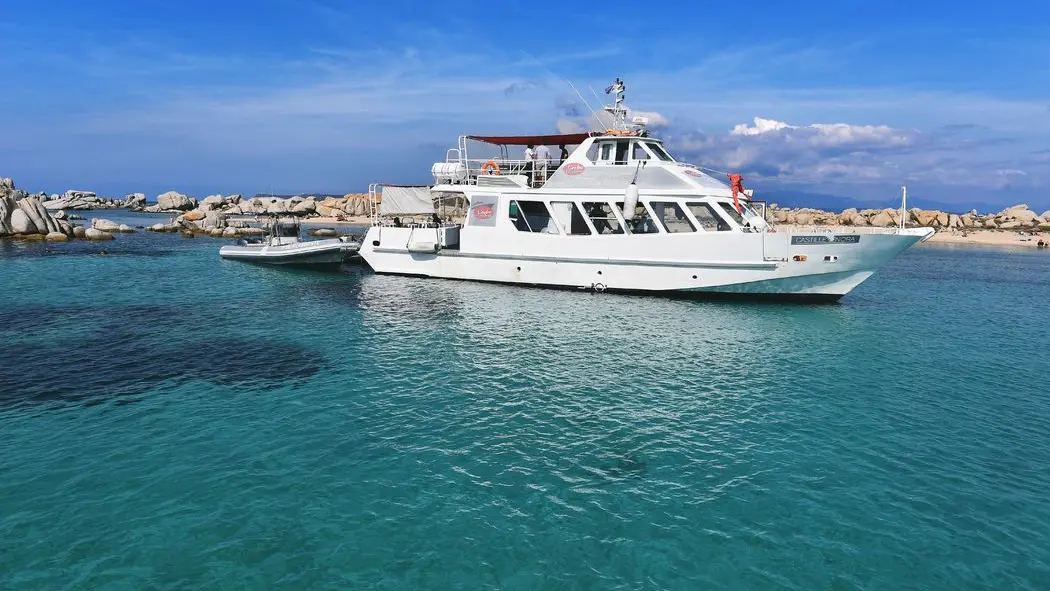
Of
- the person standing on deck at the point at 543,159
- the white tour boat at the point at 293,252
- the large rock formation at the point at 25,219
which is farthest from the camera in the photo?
the large rock formation at the point at 25,219

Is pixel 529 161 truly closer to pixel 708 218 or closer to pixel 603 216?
pixel 603 216

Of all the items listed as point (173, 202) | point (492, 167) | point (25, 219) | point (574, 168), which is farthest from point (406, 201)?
point (173, 202)

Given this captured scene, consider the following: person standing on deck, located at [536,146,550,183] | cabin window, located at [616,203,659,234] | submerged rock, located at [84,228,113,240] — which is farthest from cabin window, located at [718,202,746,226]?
submerged rock, located at [84,228,113,240]

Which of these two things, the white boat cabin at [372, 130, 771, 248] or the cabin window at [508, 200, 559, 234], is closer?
the white boat cabin at [372, 130, 771, 248]

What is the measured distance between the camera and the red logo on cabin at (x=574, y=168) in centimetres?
2680

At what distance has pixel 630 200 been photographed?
24938 millimetres

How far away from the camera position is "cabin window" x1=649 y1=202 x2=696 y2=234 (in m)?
25.3

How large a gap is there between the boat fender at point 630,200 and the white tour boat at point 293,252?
17529 mm

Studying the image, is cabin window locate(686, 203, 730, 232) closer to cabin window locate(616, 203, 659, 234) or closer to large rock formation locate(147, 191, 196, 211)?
cabin window locate(616, 203, 659, 234)

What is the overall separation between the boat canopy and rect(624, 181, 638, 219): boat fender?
11.3 meters

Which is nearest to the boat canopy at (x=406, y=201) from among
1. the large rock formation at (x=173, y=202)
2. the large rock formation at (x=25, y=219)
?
the large rock formation at (x=25, y=219)

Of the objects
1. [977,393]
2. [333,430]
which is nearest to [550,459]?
[333,430]

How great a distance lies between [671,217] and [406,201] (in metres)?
14.5

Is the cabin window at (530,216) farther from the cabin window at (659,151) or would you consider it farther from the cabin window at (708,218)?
the cabin window at (708,218)
